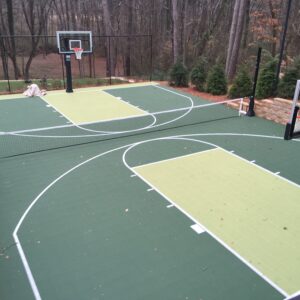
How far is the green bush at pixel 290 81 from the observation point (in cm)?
1035

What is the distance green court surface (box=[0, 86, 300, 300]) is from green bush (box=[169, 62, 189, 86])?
5.85 metres

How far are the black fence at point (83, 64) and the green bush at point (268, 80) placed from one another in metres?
6.06

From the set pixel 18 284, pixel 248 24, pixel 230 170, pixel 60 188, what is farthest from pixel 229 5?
pixel 18 284

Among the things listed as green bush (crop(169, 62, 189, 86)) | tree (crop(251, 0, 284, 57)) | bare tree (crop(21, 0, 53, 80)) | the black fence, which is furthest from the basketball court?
bare tree (crop(21, 0, 53, 80))

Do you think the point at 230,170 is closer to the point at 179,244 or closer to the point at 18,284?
the point at 179,244

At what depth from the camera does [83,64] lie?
26062mm

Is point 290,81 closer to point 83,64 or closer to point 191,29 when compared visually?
point 191,29

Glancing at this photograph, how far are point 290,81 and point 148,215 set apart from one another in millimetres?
7233

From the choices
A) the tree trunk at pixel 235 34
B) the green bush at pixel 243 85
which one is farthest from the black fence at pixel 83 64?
the green bush at pixel 243 85

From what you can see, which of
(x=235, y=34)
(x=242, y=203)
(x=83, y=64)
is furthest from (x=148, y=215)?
(x=83, y=64)

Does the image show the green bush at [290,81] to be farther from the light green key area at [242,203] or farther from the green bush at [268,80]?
the light green key area at [242,203]

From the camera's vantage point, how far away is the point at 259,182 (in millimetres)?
6473

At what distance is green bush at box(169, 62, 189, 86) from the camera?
46.9 ft

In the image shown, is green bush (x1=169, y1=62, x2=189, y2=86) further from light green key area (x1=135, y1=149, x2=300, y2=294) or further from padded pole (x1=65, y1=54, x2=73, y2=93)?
light green key area (x1=135, y1=149, x2=300, y2=294)
